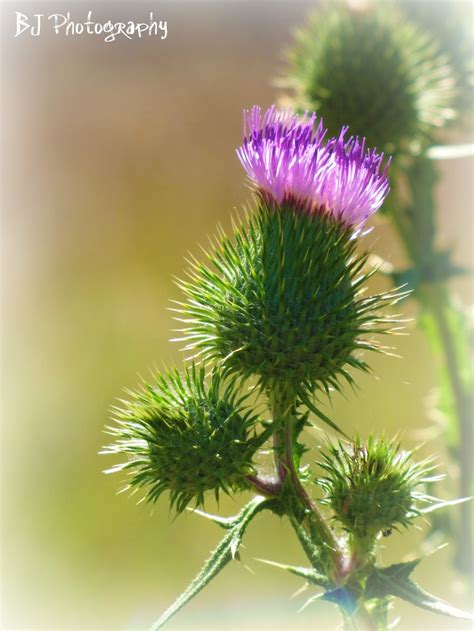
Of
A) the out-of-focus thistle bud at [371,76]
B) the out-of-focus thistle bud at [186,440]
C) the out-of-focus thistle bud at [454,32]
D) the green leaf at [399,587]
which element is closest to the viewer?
the green leaf at [399,587]

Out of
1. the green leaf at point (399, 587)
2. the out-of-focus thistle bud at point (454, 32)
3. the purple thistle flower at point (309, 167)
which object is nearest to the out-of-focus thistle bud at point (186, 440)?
the green leaf at point (399, 587)

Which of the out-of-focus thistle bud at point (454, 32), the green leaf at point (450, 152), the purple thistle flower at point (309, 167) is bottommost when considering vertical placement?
the purple thistle flower at point (309, 167)

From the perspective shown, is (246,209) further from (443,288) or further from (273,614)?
(273,614)

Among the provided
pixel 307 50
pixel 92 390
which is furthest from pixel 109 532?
pixel 307 50

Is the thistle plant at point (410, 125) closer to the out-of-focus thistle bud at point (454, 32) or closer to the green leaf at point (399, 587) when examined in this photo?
the out-of-focus thistle bud at point (454, 32)

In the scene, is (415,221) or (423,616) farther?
(423,616)

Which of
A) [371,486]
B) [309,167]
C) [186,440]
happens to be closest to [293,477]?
[371,486]

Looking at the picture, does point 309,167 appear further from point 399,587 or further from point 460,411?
point 460,411
